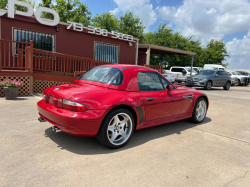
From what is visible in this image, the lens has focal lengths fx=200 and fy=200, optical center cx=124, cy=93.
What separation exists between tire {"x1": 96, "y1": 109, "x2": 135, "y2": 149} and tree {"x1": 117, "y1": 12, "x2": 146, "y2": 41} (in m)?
29.6

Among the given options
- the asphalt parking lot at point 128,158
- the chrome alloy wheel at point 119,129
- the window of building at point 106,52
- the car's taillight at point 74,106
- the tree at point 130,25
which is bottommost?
the asphalt parking lot at point 128,158

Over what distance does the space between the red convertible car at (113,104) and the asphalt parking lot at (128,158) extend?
352 mm

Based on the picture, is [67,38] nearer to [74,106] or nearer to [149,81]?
[149,81]

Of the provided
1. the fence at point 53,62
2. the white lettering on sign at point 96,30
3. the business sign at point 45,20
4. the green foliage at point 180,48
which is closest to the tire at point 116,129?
the fence at point 53,62

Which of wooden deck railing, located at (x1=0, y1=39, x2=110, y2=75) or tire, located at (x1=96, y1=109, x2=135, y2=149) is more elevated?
wooden deck railing, located at (x1=0, y1=39, x2=110, y2=75)

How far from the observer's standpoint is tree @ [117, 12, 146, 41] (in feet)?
103

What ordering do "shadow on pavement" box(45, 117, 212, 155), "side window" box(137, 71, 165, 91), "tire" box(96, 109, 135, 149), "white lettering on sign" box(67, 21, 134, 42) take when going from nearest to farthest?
1. "tire" box(96, 109, 135, 149)
2. "shadow on pavement" box(45, 117, 212, 155)
3. "side window" box(137, 71, 165, 91)
4. "white lettering on sign" box(67, 21, 134, 42)

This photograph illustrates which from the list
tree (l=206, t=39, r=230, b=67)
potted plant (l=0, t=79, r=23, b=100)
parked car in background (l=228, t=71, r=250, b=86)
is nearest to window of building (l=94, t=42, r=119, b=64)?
potted plant (l=0, t=79, r=23, b=100)

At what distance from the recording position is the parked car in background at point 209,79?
15.0 meters

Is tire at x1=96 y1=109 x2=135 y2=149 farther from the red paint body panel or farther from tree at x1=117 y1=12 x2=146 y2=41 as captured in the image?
tree at x1=117 y1=12 x2=146 y2=41

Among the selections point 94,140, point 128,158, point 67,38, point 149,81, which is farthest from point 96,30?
point 128,158

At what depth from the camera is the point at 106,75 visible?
12.6ft

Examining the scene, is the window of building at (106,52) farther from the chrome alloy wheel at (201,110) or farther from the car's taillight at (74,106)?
the car's taillight at (74,106)


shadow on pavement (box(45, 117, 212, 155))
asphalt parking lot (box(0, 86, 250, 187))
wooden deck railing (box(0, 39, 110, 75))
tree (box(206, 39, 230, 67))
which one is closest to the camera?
asphalt parking lot (box(0, 86, 250, 187))
